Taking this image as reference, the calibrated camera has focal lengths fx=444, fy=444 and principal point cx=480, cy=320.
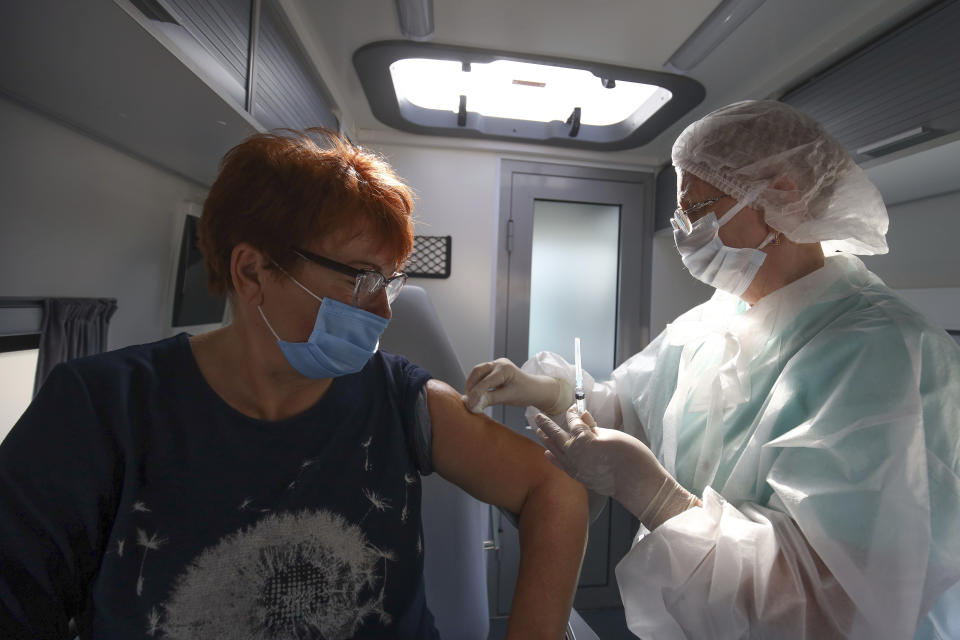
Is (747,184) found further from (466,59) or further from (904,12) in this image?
(466,59)

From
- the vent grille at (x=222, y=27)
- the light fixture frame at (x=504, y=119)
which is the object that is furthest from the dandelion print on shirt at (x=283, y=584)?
the light fixture frame at (x=504, y=119)

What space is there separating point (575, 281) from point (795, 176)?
159 cm

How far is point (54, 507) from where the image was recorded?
28.1 inches

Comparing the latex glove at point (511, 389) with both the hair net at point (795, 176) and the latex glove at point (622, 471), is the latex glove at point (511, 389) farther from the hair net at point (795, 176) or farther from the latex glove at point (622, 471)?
the hair net at point (795, 176)

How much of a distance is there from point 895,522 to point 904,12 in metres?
1.36

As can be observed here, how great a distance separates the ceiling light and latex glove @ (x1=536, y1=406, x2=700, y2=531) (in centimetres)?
127

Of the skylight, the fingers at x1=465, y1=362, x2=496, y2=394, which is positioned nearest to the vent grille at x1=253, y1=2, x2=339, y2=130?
the skylight

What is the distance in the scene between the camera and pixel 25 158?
88 centimetres

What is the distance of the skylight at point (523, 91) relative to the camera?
1.88m

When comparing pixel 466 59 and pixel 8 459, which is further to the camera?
pixel 466 59

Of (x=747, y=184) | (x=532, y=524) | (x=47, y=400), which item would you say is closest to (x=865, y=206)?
(x=747, y=184)

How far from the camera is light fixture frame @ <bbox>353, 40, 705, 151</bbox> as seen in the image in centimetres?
161

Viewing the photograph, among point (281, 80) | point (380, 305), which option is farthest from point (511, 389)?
point (281, 80)

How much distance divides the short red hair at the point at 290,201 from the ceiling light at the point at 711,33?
117 centimetres
